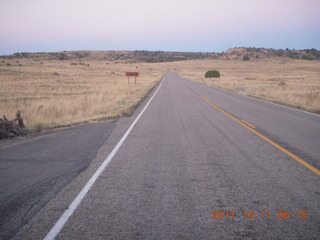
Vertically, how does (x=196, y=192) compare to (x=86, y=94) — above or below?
above

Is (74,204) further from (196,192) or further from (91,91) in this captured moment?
(91,91)

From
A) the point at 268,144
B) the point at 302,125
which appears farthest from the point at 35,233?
the point at 302,125

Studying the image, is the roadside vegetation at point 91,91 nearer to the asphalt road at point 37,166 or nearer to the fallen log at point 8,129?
the fallen log at point 8,129

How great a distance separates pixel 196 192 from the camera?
4.11 meters

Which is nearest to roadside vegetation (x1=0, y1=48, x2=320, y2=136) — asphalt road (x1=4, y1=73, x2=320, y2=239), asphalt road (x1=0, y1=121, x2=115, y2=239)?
asphalt road (x1=0, y1=121, x2=115, y2=239)

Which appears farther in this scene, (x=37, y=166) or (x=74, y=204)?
(x=37, y=166)
